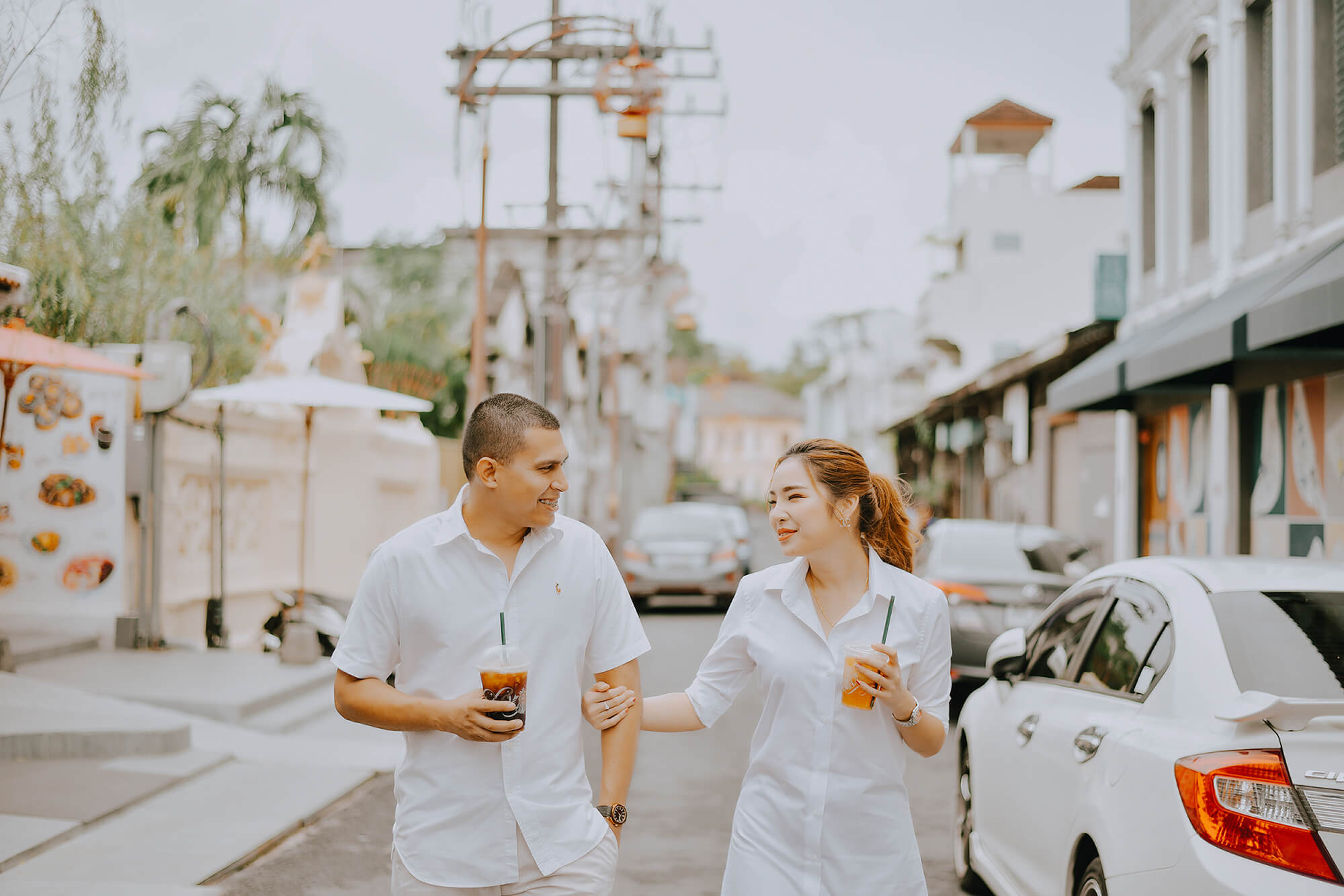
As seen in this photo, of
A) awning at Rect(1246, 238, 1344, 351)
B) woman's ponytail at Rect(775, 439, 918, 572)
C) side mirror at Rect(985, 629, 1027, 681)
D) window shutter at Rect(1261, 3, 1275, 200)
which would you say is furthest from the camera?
window shutter at Rect(1261, 3, 1275, 200)

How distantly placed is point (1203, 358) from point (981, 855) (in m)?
7.41

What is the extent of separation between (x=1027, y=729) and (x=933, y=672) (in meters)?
1.93

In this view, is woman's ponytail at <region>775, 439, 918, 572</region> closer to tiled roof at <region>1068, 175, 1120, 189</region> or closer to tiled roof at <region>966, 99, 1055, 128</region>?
tiled roof at <region>966, 99, 1055, 128</region>

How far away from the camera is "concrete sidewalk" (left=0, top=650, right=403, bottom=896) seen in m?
6.20

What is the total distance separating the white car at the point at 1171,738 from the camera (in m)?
3.31

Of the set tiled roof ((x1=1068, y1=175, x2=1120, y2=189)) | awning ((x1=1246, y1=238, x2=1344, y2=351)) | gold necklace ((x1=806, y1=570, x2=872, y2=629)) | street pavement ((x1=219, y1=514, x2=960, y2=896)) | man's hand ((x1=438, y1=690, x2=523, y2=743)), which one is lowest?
street pavement ((x1=219, y1=514, x2=960, y2=896))

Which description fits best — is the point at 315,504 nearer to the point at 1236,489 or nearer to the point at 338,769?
the point at 338,769

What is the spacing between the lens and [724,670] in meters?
3.67

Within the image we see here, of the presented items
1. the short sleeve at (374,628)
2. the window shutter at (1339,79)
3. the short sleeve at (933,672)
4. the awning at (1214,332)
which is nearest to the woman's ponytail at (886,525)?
the short sleeve at (933,672)

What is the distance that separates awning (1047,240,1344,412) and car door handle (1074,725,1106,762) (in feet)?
18.5

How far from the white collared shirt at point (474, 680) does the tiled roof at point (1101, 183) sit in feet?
161

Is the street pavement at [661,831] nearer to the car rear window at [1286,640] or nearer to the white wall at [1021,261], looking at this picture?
the car rear window at [1286,640]

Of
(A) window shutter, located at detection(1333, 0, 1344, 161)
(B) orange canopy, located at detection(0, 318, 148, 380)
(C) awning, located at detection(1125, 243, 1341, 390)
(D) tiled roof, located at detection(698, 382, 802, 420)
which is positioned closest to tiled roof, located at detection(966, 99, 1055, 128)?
(C) awning, located at detection(1125, 243, 1341, 390)

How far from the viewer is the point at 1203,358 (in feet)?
38.9
